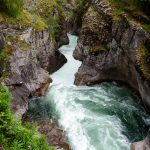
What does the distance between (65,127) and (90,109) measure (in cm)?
356

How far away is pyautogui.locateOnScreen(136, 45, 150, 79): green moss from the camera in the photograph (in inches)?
1079

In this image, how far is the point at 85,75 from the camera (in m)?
32.5

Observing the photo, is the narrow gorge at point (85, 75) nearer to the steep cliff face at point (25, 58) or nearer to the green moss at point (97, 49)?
the steep cliff face at point (25, 58)

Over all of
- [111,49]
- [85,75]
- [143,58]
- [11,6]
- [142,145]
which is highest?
[11,6]

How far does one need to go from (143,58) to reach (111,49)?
4.87 meters

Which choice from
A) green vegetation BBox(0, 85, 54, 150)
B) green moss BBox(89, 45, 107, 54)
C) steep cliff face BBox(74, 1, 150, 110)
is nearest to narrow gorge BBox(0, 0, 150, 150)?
steep cliff face BBox(74, 1, 150, 110)

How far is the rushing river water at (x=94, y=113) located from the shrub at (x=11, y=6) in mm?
7638

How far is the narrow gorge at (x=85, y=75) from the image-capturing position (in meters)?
24.7

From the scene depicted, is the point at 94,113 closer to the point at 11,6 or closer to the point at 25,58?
the point at 25,58

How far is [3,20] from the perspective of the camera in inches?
1111

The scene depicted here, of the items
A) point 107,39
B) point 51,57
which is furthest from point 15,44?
point 107,39

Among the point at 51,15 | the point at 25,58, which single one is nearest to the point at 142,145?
the point at 25,58

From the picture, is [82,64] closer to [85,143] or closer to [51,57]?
[51,57]

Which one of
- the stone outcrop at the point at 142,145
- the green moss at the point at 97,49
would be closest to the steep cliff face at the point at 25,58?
the green moss at the point at 97,49
